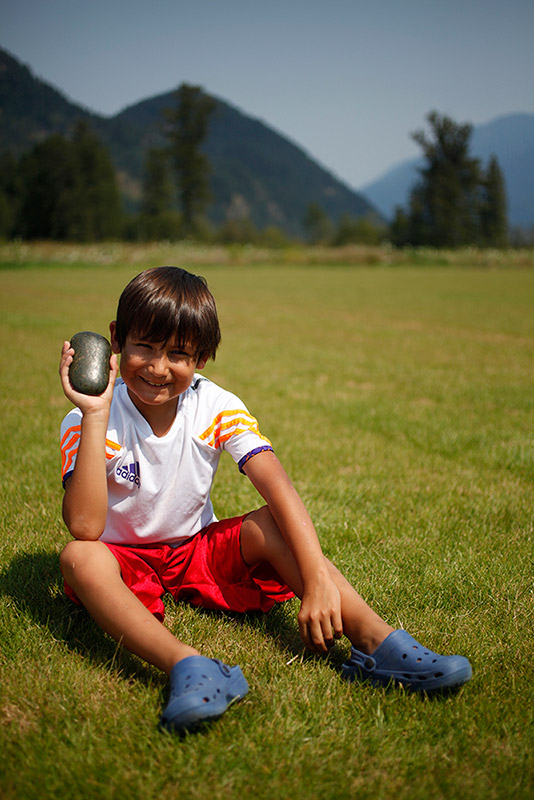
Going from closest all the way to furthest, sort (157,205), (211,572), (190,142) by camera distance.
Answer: (211,572), (190,142), (157,205)

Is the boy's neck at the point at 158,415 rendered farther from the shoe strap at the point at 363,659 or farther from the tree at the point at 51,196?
the tree at the point at 51,196

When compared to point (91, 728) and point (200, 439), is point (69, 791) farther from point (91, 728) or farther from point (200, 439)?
point (200, 439)

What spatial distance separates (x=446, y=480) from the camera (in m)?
3.86

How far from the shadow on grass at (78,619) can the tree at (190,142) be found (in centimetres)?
6974

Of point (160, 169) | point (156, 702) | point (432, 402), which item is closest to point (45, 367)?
point (432, 402)

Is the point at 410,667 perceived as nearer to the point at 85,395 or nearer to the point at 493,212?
the point at 85,395

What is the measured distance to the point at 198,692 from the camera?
5.18 ft

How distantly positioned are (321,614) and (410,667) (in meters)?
0.29

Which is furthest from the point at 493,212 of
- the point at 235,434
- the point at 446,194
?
the point at 235,434

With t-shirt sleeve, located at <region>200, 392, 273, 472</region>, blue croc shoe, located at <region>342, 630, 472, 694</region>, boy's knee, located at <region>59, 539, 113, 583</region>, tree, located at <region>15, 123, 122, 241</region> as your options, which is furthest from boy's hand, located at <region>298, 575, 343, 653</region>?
tree, located at <region>15, 123, 122, 241</region>

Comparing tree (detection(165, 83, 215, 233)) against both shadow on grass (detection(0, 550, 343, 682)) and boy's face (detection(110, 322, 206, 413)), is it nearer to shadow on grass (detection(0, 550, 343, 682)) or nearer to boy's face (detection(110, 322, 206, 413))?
shadow on grass (detection(0, 550, 343, 682))

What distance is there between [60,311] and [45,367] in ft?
18.3

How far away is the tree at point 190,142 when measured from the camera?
6831 cm

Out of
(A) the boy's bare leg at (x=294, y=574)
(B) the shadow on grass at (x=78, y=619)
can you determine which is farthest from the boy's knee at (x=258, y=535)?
(B) the shadow on grass at (x=78, y=619)
